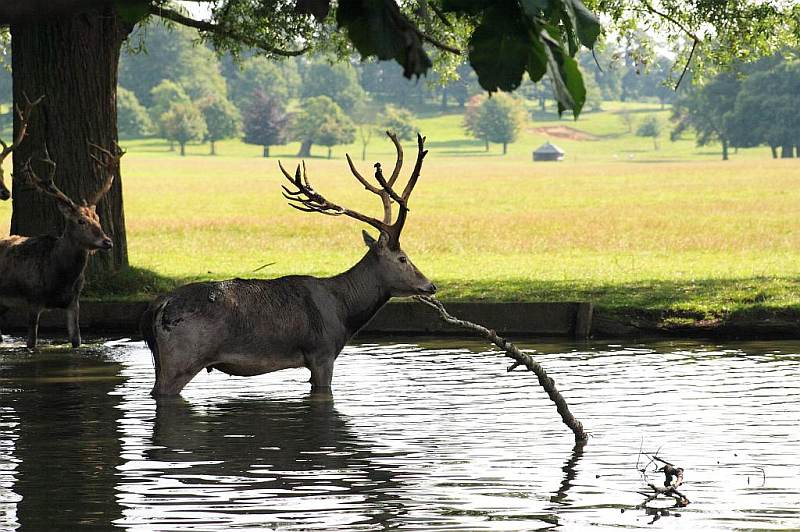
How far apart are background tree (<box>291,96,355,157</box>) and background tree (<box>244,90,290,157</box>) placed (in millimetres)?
2145

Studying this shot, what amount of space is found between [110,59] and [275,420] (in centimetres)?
988

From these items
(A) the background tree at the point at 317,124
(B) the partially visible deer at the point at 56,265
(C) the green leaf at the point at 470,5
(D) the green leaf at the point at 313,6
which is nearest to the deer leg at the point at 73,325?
(B) the partially visible deer at the point at 56,265

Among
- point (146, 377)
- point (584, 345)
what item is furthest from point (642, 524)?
A: point (584, 345)

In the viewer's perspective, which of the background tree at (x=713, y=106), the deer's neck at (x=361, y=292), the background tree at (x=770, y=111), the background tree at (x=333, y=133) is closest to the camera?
the deer's neck at (x=361, y=292)

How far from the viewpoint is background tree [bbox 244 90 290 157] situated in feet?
583

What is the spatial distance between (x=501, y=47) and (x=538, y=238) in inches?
1193

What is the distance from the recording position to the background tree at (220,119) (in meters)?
179

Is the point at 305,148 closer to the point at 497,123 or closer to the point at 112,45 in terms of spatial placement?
the point at 497,123

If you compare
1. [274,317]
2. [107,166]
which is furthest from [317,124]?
[274,317]

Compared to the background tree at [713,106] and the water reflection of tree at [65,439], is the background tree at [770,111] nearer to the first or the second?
the background tree at [713,106]

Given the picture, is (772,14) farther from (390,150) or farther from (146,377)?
(390,150)

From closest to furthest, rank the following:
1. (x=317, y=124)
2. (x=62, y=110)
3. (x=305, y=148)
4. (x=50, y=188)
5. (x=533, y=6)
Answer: (x=533, y=6) → (x=50, y=188) → (x=62, y=110) → (x=305, y=148) → (x=317, y=124)

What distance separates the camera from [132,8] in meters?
3.60

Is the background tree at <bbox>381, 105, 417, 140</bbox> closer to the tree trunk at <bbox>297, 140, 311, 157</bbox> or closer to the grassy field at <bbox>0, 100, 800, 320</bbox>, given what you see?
the tree trunk at <bbox>297, 140, 311, 157</bbox>
